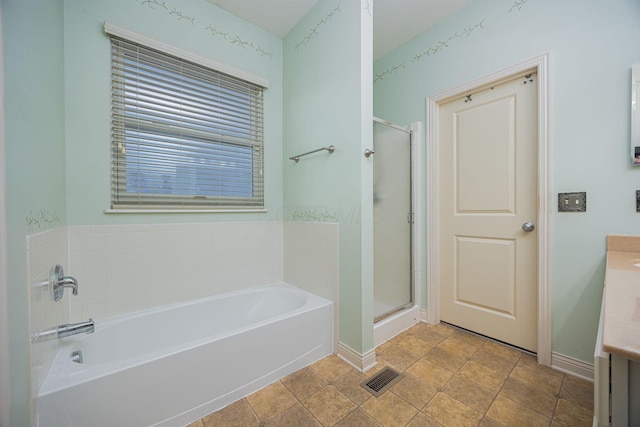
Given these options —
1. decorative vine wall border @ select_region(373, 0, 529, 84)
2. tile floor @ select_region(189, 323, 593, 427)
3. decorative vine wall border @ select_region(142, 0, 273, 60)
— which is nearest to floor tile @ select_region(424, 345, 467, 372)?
tile floor @ select_region(189, 323, 593, 427)

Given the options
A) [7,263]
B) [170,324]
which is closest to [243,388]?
[170,324]

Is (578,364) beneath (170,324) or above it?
beneath

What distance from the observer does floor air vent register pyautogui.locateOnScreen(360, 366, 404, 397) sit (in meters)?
1.37

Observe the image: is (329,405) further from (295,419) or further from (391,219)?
(391,219)

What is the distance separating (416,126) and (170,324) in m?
2.47

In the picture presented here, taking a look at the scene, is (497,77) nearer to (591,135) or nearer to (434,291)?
(591,135)

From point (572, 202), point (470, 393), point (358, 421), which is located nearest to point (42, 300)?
point (358, 421)

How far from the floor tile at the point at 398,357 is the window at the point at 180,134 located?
1.52 metres

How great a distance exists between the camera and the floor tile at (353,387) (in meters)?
1.31

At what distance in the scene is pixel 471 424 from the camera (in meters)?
1.13

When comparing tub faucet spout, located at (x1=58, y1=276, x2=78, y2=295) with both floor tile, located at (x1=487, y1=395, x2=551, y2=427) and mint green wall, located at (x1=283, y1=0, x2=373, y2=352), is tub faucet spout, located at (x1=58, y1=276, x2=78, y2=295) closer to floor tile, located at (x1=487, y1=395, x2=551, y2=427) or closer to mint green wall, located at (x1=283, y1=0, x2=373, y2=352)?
mint green wall, located at (x1=283, y1=0, x2=373, y2=352)

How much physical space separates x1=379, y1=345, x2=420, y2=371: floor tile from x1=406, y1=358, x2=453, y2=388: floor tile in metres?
0.04

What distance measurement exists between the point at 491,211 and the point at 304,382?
5.77 ft

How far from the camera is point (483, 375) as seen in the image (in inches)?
57.9
